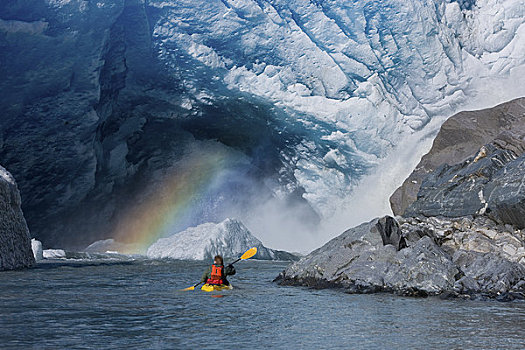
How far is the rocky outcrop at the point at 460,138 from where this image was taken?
1492cm

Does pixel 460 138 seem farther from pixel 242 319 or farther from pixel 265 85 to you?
pixel 242 319

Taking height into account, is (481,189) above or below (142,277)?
above

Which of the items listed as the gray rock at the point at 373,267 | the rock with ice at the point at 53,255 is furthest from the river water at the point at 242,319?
the rock with ice at the point at 53,255

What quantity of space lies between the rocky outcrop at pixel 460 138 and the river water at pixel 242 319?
8.73m

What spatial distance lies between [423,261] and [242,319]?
327cm

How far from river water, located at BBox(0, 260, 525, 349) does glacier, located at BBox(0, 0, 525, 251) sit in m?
8.82

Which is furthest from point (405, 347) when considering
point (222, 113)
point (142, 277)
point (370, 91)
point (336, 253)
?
point (222, 113)

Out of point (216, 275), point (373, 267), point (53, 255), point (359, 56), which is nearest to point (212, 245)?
point (53, 255)

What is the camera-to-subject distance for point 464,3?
666 inches

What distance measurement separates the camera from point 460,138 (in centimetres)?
1549

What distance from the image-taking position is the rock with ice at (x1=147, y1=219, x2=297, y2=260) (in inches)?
619

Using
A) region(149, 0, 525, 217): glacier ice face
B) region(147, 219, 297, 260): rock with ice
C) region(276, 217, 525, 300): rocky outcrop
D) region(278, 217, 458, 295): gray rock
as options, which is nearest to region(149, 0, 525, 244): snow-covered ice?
region(149, 0, 525, 217): glacier ice face

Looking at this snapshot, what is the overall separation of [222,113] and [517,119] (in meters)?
Answer: 8.71

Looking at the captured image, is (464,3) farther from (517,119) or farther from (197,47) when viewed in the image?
(197,47)
